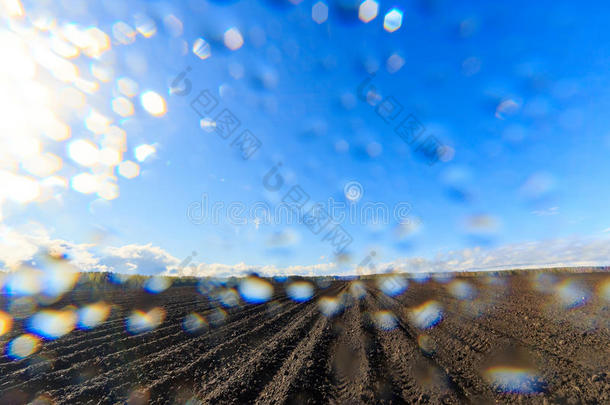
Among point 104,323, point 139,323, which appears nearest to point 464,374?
point 139,323

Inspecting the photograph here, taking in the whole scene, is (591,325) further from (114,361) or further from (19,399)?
(19,399)

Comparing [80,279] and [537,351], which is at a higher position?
[80,279]

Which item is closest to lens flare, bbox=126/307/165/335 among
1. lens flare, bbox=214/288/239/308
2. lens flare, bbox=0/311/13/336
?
lens flare, bbox=0/311/13/336

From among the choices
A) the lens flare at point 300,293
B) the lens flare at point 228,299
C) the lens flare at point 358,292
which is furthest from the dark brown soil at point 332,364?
the lens flare at point 300,293

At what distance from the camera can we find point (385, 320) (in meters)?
12.2

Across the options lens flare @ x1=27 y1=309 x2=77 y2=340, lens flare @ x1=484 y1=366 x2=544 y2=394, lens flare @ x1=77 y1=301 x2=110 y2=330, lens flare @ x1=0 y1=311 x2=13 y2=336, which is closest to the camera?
lens flare @ x1=484 y1=366 x2=544 y2=394

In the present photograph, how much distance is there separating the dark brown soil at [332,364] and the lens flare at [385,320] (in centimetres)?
18

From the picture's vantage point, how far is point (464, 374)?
5660mm

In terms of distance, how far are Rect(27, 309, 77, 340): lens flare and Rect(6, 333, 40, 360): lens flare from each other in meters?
0.40

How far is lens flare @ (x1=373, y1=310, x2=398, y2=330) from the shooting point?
A: 10.9 metres

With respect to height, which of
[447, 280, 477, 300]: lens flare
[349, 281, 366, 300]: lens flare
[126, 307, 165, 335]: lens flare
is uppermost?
[126, 307, 165, 335]: lens flare

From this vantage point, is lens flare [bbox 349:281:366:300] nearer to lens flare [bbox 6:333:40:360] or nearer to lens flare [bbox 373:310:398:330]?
lens flare [bbox 373:310:398:330]

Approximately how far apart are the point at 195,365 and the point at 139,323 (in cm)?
691

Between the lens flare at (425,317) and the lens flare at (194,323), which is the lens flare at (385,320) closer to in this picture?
the lens flare at (425,317)
